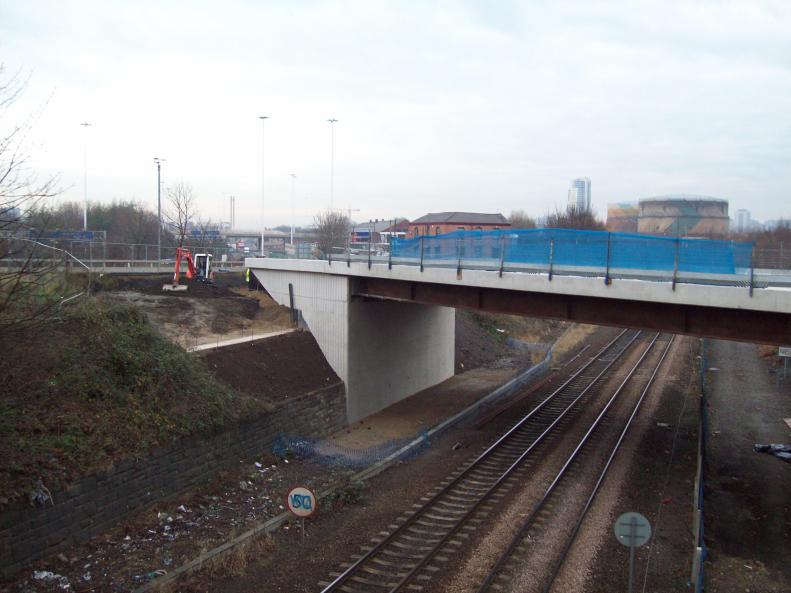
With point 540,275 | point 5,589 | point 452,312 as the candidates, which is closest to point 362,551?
point 5,589

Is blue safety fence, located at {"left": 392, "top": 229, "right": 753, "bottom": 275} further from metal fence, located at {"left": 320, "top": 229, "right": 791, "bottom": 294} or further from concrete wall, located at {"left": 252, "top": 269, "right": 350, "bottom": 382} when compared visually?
concrete wall, located at {"left": 252, "top": 269, "right": 350, "bottom": 382}

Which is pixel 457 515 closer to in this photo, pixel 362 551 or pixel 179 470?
pixel 362 551

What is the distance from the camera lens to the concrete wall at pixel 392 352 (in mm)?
23828

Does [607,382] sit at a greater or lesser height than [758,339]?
lesser

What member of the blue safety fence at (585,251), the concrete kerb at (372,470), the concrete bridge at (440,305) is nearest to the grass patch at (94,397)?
the concrete kerb at (372,470)

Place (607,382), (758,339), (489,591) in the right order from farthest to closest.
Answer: (607,382) → (758,339) → (489,591)

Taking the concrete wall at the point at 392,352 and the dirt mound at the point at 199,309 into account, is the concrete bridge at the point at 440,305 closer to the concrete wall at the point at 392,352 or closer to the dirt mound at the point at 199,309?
the concrete wall at the point at 392,352

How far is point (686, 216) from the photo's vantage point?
8806 cm

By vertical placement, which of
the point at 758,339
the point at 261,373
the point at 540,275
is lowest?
the point at 261,373

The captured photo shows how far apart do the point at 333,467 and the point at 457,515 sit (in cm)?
448

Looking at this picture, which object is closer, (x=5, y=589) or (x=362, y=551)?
(x=5, y=589)

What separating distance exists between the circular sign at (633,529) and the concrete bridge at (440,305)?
6.32 meters

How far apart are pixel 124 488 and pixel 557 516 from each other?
9.34m

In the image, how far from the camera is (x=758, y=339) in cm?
1396
